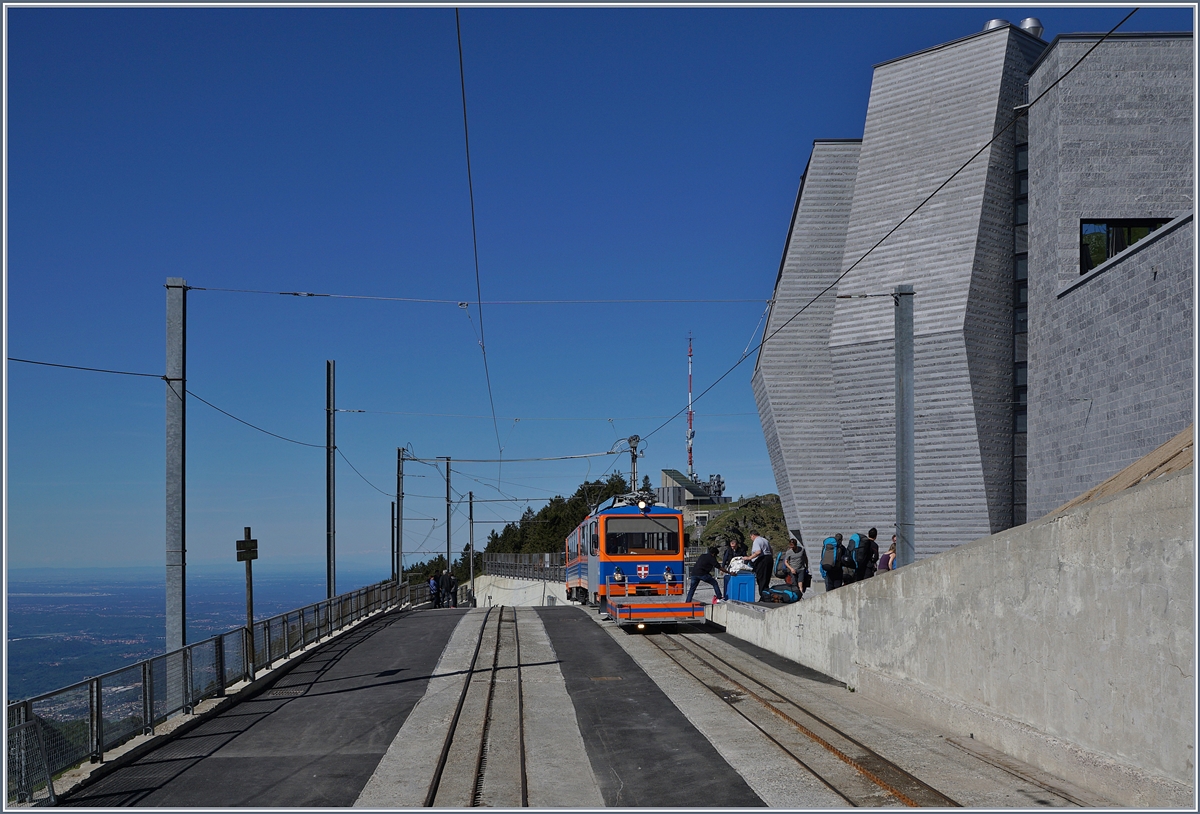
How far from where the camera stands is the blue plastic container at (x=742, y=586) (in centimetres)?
2266

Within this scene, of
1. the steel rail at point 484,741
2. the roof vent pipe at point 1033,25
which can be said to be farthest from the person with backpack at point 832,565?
the roof vent pipe at point 1033,25

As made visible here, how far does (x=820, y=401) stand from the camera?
3525cm

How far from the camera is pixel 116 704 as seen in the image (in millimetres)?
10227

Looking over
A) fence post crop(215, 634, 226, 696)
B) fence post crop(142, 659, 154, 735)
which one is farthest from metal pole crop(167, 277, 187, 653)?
fence post crop(142, 659, 154, 735)

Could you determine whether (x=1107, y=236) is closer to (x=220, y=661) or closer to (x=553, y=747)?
(x=553, y=747)

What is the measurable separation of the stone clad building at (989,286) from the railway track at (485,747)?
1390 centimetres

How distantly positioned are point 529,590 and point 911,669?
55.0m

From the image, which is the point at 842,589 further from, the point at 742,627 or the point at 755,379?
the point at 755,379

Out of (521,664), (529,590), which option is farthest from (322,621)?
(529,590)

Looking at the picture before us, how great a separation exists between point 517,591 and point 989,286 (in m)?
46.4

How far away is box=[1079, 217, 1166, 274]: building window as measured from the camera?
82.3 ft

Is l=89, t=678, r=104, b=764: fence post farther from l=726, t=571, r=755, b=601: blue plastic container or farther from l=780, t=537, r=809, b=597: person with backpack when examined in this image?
l=726, t=571, r=755, b=601: blue plastic container

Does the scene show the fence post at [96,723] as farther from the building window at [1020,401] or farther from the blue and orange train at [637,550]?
the building window at [1020,401]

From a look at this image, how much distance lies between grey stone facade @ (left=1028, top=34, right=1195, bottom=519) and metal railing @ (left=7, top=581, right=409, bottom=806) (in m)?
18.1
